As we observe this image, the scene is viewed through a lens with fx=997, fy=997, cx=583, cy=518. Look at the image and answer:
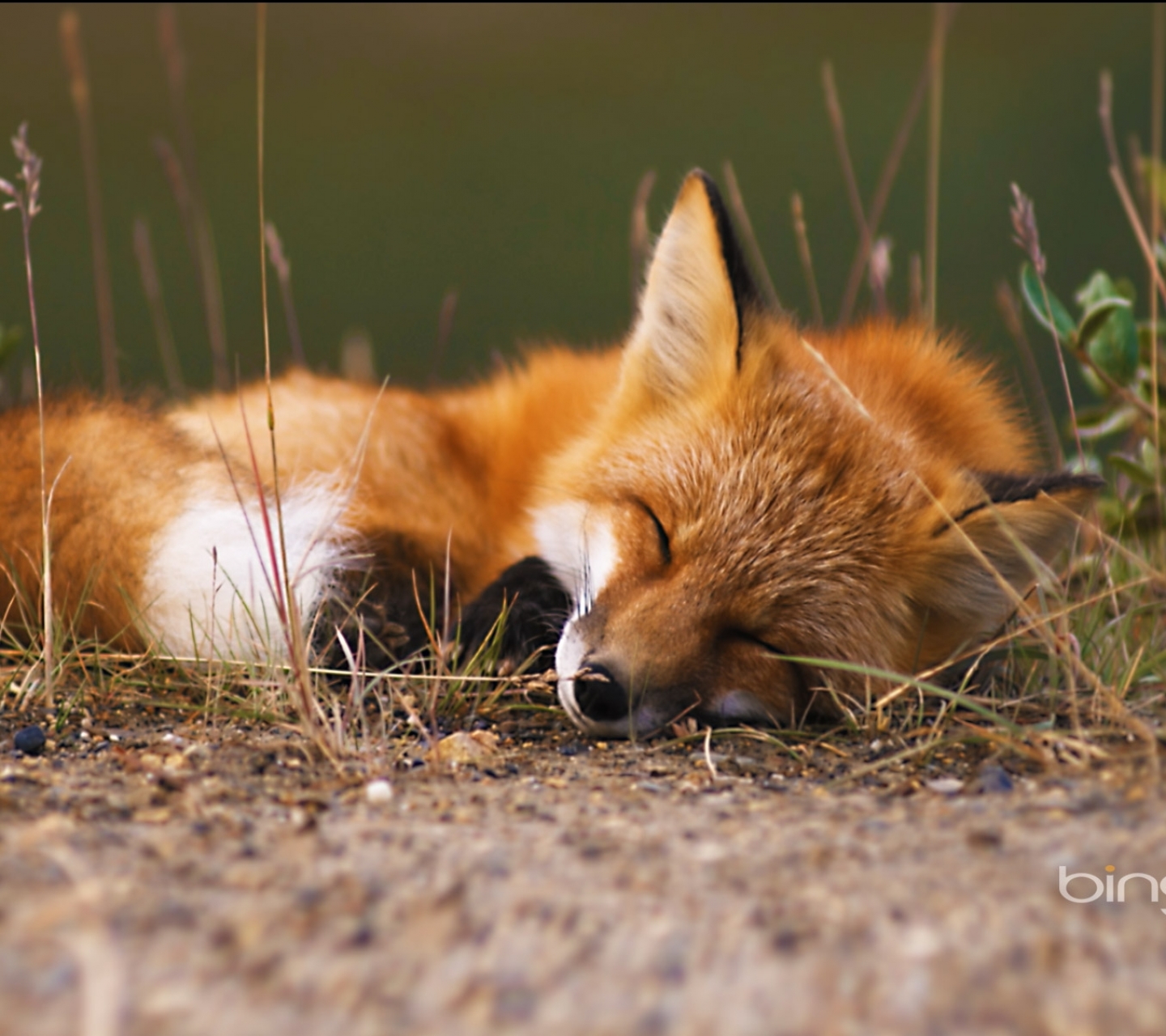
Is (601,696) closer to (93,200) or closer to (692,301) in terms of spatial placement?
(692,301)

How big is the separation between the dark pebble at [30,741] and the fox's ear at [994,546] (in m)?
1.65

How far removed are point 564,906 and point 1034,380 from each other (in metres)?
2.77

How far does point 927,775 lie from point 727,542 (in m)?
0.61

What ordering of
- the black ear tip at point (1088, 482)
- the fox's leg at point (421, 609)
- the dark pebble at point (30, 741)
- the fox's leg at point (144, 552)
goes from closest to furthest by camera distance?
the dark pebble at point (30, 741)
the black ear tip at point (1088, 482)
the fox's leg at point (144, 552)
the fox's leg at point (421, 609)

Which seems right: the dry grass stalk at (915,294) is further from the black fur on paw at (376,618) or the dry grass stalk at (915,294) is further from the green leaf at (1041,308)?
the black fur on paw at (376,618)

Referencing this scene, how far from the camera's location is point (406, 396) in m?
2.91

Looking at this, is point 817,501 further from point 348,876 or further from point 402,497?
point 348,876

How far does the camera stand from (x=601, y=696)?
1.84m

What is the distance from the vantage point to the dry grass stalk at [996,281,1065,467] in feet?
10.3

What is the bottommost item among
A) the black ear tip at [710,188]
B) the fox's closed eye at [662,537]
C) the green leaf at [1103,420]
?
the fox's closed eye at [662,537]

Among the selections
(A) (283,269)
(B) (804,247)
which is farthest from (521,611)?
(B) (804,247)

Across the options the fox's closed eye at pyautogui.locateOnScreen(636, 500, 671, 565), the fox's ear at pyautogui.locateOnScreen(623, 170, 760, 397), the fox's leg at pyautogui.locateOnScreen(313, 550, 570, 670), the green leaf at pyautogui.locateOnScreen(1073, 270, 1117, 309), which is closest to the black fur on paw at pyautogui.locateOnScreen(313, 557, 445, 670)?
the fox's leg at pyautogui.locateOnScreen(313, 550, 570, 670)

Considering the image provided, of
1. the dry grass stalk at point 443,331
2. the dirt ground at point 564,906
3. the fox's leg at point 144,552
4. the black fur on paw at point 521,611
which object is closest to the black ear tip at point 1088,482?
the dirt ground at point 564,906

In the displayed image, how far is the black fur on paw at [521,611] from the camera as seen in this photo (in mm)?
2326
